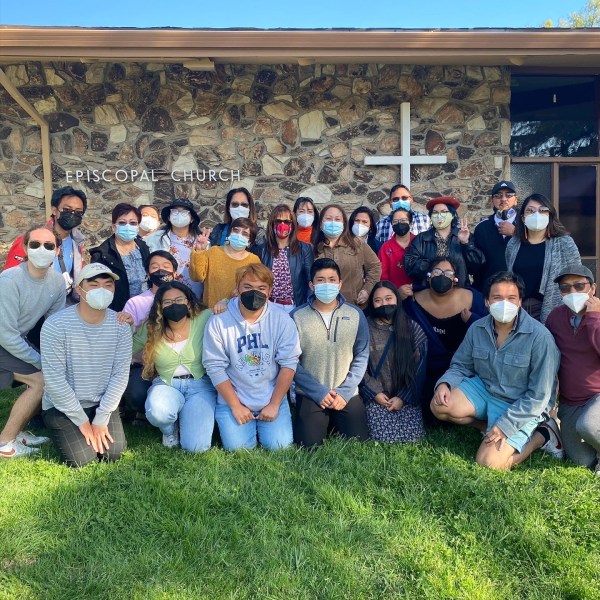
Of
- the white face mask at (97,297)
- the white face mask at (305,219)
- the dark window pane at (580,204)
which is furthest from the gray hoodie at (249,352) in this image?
the dark window pane at (580,204)

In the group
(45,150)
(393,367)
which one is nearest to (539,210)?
(393,367)

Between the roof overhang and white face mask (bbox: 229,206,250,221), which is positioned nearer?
white face mask (bbox: 229,206,250,221)

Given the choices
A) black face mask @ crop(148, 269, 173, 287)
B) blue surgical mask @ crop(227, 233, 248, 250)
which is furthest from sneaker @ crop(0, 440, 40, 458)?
blue surgical mask @ crop(227, 233, 248, 250)

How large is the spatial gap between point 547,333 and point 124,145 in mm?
5948

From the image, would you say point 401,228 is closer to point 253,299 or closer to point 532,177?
point 253,299

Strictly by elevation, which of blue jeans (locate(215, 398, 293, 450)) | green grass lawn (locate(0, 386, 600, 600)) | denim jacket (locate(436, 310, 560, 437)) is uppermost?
denim jacket (locate(436, 310, 560, 437))

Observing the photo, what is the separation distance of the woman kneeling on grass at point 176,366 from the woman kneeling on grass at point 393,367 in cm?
124

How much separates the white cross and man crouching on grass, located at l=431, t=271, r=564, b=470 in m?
4.02

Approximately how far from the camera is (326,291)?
4.37 metres

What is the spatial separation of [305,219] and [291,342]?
1.56m

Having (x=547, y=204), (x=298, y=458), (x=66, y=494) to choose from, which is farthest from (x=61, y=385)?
(x=547, y=204)

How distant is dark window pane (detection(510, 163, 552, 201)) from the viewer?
817cm

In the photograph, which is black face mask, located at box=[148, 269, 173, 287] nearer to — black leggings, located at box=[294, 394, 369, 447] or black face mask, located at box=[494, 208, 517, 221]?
black leggings, located at box=[294, 394, 369, 447]

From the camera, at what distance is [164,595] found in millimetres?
2576
